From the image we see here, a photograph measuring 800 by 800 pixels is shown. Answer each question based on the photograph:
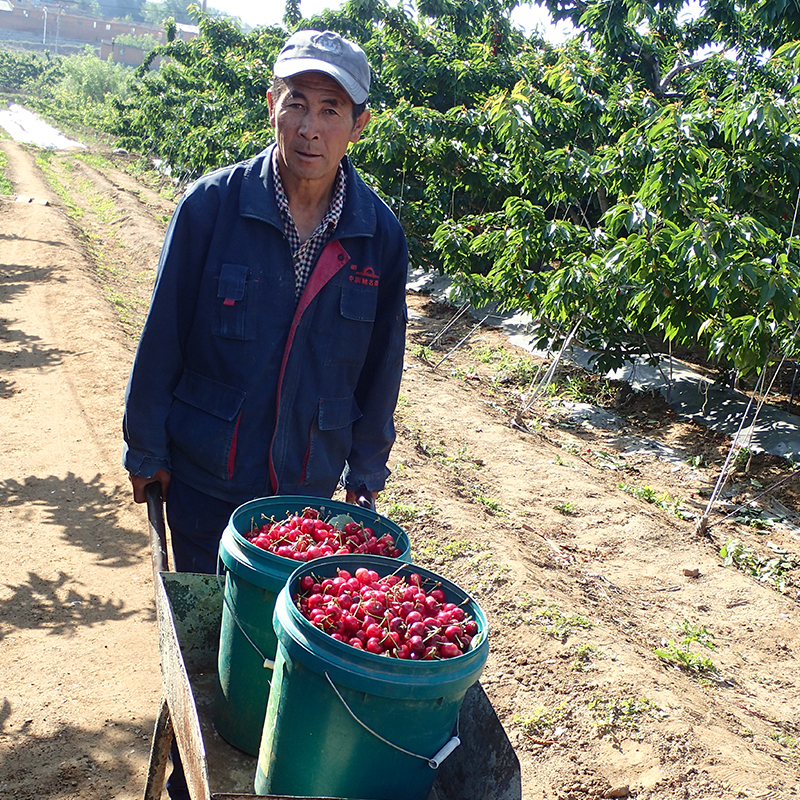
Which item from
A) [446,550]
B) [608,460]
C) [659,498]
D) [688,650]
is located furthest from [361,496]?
[608,460]

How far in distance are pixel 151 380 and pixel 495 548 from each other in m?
2.80

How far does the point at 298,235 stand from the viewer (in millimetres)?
2465

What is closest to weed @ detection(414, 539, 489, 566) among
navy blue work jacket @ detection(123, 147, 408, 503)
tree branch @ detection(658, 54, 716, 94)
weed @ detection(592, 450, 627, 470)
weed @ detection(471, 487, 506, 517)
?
weed @ detection(471, 487, 506, 517)

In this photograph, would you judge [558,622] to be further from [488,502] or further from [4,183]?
[4,183]

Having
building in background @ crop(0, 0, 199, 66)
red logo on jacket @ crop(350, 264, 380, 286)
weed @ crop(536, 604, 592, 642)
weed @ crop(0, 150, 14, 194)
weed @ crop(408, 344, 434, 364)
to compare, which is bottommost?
weed @ crop(0, 150, 14, 194)

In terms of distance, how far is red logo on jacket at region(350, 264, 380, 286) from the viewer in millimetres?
2490

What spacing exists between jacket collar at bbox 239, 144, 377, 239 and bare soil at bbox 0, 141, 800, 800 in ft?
7.18

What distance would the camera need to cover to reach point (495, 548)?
4.74 m

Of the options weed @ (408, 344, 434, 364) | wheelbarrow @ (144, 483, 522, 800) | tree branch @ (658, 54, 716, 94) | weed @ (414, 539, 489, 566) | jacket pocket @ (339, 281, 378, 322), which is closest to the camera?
wheelbarrow @ (144, 483, 522, 800)

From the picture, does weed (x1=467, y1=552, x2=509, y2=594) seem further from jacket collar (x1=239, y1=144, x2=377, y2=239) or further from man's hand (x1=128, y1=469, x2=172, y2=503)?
jacket collar (x1=239, y1=144, x2=377, y2=239)

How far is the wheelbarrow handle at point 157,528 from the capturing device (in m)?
2.29

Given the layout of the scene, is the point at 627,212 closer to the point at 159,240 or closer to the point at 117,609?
the point at 117,609

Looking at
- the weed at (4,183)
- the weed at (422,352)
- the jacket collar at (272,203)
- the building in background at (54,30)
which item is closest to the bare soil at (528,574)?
the weed at (422,352)

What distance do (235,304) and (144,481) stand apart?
25.7 inches
